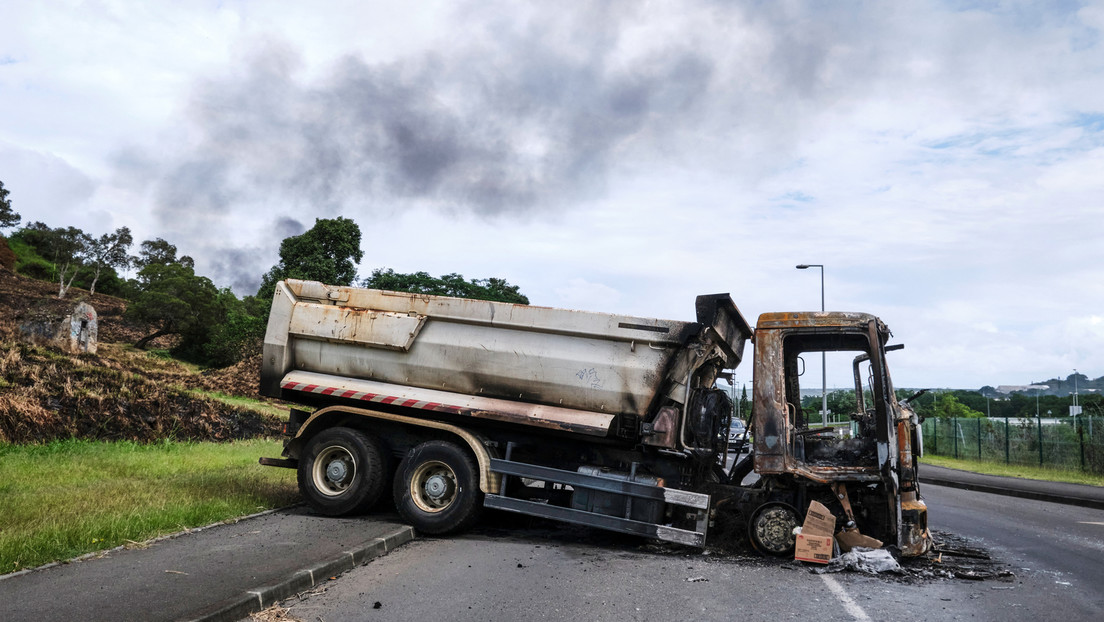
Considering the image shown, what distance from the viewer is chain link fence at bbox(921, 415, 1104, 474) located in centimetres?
2141

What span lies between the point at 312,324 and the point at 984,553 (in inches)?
295

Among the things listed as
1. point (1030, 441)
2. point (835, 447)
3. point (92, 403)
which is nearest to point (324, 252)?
point (92, 403)

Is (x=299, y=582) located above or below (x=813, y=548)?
below

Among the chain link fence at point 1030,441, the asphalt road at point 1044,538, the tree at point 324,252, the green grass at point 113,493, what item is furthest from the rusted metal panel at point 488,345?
the tree at point 324,252

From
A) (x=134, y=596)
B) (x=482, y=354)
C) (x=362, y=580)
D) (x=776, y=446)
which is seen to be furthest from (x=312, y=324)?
(x=776, y=446)

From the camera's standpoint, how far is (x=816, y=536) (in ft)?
23.5

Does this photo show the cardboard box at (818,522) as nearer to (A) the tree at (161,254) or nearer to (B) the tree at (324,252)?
(B) the tree at (324,252)

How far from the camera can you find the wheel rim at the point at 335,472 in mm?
8742

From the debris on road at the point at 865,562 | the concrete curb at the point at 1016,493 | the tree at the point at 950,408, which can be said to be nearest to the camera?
the debris on road at the point at 865,562

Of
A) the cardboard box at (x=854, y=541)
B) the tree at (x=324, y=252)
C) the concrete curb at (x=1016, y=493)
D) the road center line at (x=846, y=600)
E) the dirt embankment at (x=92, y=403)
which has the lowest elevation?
the road center line at (x=846, y=600)

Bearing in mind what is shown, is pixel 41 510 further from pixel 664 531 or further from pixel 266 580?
pixel 664 531

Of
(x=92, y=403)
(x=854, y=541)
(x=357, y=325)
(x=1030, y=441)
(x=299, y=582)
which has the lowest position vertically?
(x=299, y=582)

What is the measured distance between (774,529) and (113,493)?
23.3 ft

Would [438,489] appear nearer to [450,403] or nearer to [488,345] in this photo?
[450,403]
